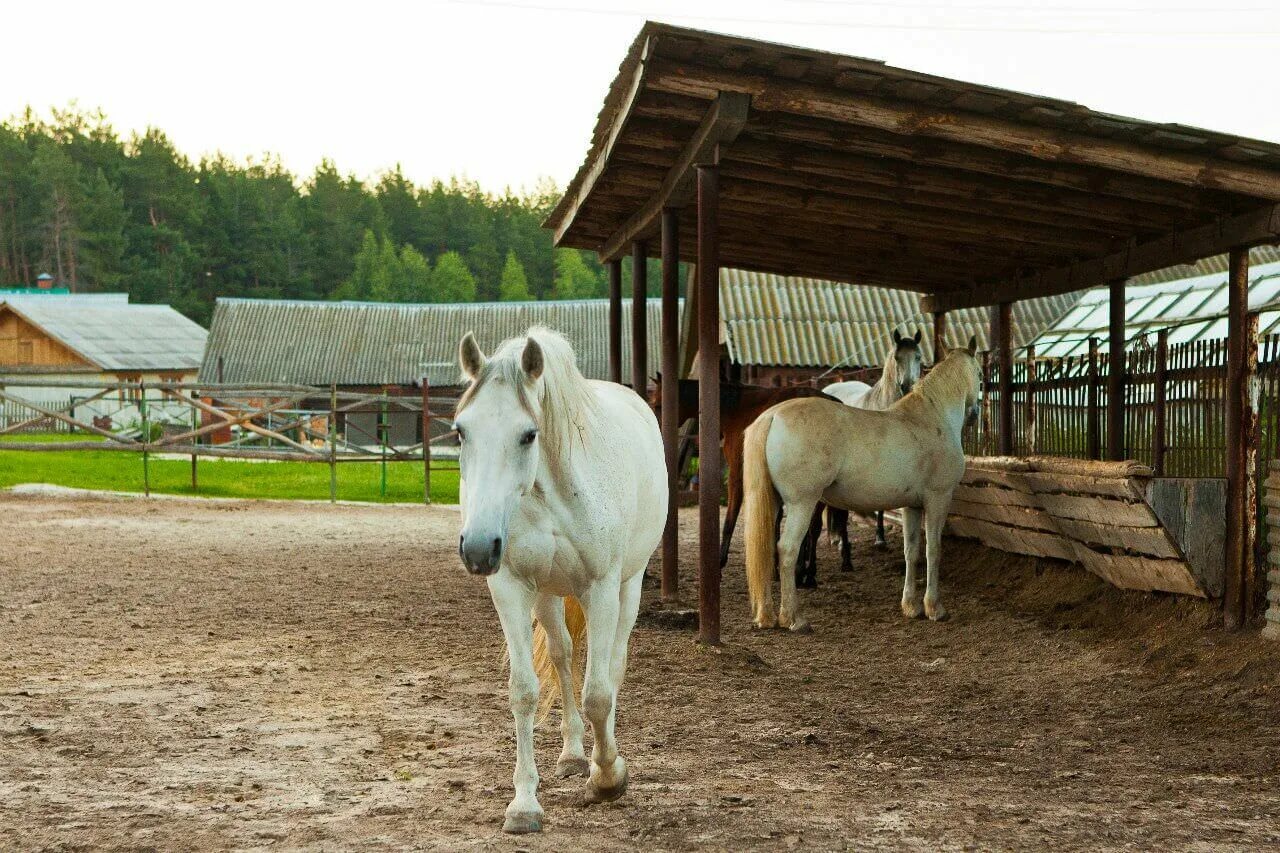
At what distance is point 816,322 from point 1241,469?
15.8m

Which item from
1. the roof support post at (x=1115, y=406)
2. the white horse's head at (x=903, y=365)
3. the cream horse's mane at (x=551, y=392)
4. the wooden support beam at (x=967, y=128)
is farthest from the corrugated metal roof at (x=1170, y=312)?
the cream horse's mane at (x=551, y=392)

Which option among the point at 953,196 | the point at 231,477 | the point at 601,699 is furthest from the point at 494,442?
the point at 231,477

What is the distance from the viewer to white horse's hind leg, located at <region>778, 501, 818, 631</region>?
8.27m

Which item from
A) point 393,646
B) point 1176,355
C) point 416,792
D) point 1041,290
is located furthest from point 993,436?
Answer: point 416,792

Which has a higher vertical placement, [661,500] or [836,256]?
[836,256]

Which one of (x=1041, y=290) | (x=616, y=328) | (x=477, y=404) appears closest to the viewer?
(x=477, y=404)

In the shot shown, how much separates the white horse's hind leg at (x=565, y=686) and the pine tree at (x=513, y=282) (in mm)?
75667

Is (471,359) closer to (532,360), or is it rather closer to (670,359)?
(532,360)

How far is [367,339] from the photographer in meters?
45.7

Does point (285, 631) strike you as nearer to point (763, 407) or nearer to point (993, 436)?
point (763, 407)

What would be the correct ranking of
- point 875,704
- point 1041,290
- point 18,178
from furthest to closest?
point 18,178 < point 1041,290 < point 875,704

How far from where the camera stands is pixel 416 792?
173 inches

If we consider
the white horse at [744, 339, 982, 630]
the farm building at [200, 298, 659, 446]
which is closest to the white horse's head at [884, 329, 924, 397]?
→ the white horse at [744, 339, 982, 630]

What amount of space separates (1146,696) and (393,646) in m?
4.17
